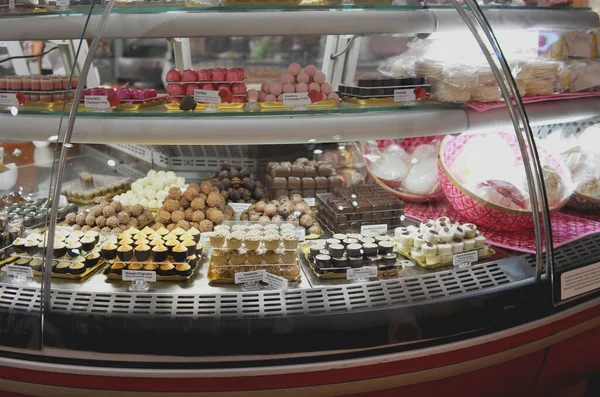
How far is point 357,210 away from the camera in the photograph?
2869 millimetres

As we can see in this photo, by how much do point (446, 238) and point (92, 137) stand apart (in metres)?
1.77

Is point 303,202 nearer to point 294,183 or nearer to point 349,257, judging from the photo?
point 294,183

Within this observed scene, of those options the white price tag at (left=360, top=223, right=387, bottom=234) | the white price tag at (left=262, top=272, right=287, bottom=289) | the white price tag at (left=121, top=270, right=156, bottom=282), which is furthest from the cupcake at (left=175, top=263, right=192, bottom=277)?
the white price tag at (left=360, top=223, right=387, bottom=234)

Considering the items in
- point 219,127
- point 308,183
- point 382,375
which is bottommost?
point 382,375

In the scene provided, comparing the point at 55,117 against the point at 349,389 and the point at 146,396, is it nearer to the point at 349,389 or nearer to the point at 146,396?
the point at 146,396

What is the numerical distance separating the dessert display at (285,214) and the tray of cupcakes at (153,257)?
0.53 m

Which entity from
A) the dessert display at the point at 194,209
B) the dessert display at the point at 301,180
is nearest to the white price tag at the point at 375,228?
the dessert display at the point at 301,180

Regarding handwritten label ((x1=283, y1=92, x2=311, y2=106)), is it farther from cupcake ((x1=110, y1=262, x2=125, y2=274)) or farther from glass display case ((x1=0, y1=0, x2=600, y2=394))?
cupcake ((x1=110, y1=262, x2=125, y2=274))

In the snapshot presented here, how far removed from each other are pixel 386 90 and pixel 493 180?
81cm

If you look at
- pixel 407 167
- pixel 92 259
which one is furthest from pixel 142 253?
pixel 407 167

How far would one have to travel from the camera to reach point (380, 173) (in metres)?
3.35

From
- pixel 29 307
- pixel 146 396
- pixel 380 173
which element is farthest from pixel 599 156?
pixel 29 307

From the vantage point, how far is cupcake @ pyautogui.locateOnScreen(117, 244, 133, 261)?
2328mm

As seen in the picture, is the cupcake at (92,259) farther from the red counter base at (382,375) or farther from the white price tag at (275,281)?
the white price tag at (275,281)
